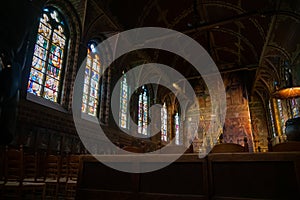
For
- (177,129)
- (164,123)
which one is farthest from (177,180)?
(177,129)

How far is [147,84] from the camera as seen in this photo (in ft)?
42.5

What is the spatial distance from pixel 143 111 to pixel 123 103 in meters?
2.06

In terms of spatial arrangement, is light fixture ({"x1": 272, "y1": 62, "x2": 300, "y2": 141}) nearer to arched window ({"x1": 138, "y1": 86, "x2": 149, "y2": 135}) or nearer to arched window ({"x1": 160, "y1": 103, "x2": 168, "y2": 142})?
arched window ({"x1": 138, "y1": 86, "x2": 149, "y2": 135})

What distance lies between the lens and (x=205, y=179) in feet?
7.47

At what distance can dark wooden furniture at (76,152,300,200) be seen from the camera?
203 centimetres

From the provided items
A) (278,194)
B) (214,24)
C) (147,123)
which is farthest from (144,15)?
(278,194)

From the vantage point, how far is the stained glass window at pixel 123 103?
10180 millimetres

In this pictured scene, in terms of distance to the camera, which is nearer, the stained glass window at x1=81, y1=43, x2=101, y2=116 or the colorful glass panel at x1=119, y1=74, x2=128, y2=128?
the stained glass window at x1=81, y1=43, x2=101, y2=116

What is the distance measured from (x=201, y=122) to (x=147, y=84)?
487cm

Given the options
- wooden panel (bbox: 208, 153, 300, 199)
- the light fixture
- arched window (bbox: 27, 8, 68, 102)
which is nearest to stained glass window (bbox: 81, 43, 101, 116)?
arched window (bbox: 27, 8, 68, 102)

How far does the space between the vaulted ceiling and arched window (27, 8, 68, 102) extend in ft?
3.65

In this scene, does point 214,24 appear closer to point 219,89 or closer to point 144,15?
point 144,15

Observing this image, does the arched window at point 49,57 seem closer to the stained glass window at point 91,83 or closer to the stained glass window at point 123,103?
the stained glass window at point 91,83

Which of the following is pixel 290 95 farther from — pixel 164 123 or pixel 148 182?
pixel 164 123
